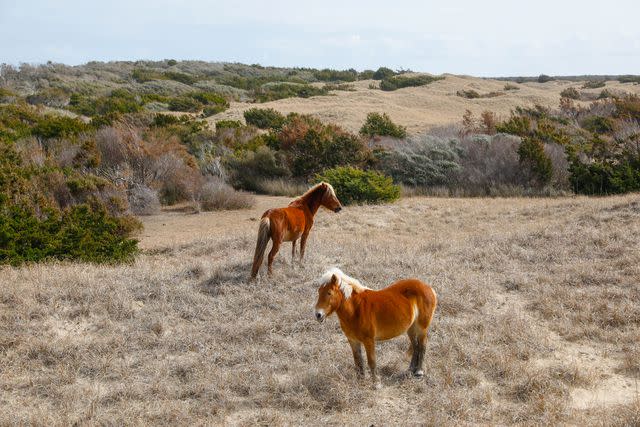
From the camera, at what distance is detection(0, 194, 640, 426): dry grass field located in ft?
17.6

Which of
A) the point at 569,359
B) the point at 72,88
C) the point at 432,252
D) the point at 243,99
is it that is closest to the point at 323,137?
the point at 432,252

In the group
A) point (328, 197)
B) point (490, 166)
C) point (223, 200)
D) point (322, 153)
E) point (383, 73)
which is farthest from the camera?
point (383, 73)

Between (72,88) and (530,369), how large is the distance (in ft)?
155

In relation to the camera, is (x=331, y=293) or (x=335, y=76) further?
(x=335, y=76)

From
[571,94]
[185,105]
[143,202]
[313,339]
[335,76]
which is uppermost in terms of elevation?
[335,76]

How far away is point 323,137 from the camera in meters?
20.9

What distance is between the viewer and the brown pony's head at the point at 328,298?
5203 millimetres

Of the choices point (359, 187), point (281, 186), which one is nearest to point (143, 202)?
point (281, 186)

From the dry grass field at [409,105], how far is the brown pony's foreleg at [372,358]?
82.7 feet

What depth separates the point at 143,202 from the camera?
1606 cm

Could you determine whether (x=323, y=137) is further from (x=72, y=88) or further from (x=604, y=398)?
(x=72, y=88)

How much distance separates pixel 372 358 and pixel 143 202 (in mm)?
11777

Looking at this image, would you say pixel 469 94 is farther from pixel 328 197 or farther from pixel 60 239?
pixel 60 239

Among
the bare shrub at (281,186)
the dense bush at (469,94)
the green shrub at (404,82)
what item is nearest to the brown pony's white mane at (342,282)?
the bare shrub at (281,186)
